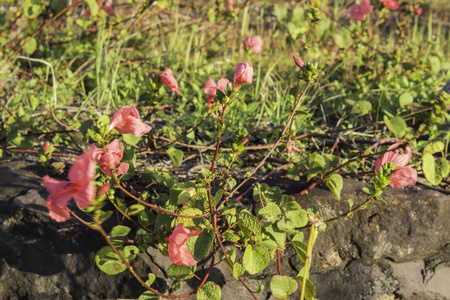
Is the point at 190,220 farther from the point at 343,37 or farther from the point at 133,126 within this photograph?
the point at 343,37

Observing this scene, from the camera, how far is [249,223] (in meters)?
1.18

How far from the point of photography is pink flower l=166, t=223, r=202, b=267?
A: 1151 millimetres

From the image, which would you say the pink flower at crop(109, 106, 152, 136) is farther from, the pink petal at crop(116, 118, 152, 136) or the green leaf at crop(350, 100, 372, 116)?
the green leaf at crop(350, 100, 372, 116)

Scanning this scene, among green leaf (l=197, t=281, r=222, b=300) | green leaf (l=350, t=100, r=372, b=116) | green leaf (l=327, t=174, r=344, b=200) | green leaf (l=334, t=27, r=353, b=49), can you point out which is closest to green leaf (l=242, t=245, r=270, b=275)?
green leaf (l=197, t=281, r=222, b=300)

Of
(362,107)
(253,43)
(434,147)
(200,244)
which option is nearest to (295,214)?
(200,244)

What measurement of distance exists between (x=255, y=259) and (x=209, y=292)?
168mm

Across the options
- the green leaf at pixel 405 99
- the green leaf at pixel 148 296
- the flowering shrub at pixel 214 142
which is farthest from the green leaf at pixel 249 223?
the green leaf at pixel 405 99

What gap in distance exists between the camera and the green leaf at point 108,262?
1198 millimetres

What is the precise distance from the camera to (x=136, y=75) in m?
2.88

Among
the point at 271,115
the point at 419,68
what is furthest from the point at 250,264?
the point at 419,68

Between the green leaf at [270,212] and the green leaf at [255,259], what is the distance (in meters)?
0.10

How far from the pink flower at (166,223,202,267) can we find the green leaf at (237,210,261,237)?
0.15 m

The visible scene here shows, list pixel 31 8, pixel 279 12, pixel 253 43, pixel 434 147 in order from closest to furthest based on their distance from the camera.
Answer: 1. pixel 434 147
2. pixel 31 8
3. pixel 253 43
4. pixel 279 12

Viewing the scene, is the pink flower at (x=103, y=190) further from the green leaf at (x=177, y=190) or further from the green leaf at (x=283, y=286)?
the green leaf at (x=283, y=286)
